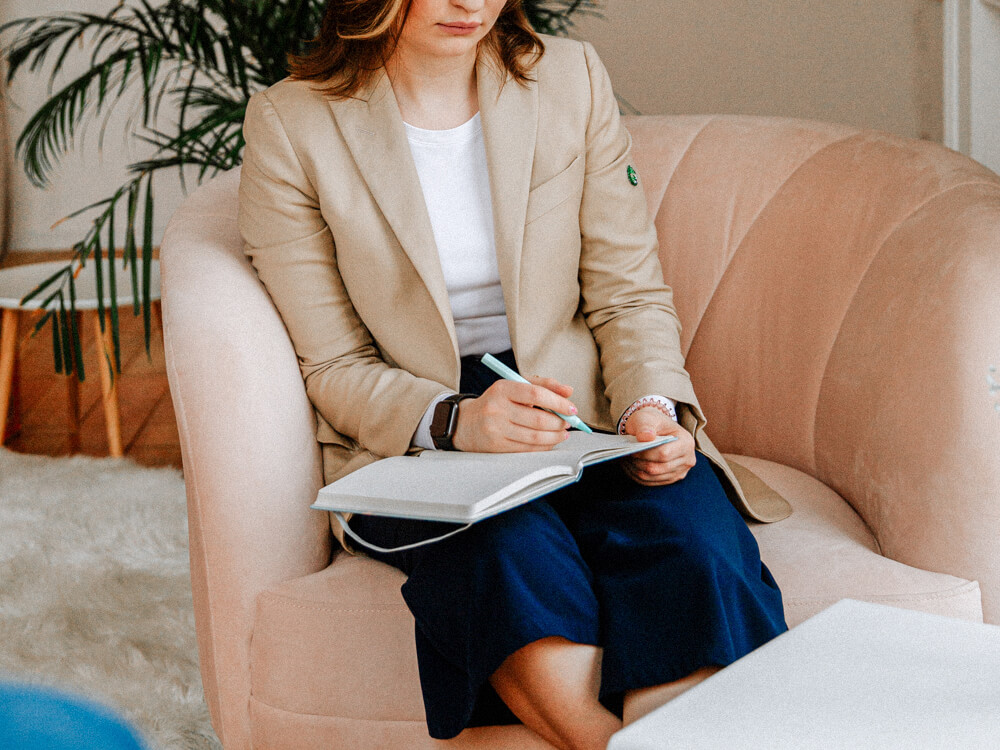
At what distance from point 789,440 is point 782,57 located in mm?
1658

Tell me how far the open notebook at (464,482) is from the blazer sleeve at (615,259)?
10.4 inches

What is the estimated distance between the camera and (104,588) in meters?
1.95

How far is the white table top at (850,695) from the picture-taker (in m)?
0.63

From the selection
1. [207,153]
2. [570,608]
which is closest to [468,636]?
[570,608]

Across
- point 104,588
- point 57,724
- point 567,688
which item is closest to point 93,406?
point 104,588

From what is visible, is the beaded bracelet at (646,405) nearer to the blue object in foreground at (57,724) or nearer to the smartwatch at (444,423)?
the smartwatch at (444,423)

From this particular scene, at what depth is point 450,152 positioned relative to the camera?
4.40 feet

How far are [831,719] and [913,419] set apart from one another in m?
0.63

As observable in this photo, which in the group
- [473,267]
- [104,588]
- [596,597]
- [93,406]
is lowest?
[93,406]

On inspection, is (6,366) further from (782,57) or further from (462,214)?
(782,57)

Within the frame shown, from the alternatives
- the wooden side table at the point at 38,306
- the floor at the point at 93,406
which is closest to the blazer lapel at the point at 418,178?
the wooden side table at the point at 38,306

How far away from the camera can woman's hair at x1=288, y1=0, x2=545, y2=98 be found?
1259mm

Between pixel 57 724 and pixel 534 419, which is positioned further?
pixel 534 419

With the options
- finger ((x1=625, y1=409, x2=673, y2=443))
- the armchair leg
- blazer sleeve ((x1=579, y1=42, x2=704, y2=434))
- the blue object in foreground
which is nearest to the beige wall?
blazer sleeve ((x1=579, y1=42, x2=704, y2=434))
